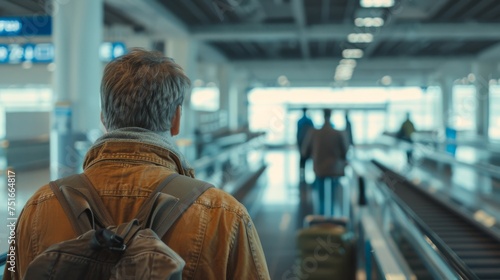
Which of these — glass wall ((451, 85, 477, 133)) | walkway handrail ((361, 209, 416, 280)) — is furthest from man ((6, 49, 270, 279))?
glass wall ((451, 85, 477, 133))

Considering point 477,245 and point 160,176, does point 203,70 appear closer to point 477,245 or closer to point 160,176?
point 477,245

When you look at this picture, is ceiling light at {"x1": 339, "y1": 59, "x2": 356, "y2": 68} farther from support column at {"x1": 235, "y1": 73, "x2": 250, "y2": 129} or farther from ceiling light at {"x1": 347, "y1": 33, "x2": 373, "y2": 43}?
→ support column at {"x1": 235, "y1": 73, "x2": 250, "y2": 129}

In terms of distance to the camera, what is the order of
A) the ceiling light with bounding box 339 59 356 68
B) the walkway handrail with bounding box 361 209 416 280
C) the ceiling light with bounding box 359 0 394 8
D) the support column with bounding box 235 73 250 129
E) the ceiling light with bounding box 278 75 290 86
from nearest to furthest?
1. the walkway handrail with bounding box 361 209 416 280
2. the ceiling light with bounding box 359 0 394 8
3. the ceiling light with bounding box 339 59 356 68
4. the support column with bounding box 235 73 250 129
5. the ceiling light with bounding box 278 75 290 86

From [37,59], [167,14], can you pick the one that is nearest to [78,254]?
[37,59]

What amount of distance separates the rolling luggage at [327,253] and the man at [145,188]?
14.6 feet

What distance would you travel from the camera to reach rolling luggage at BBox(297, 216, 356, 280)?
5.96m

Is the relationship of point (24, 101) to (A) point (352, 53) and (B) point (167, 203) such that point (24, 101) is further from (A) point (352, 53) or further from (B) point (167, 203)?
(A) point (352, 53)

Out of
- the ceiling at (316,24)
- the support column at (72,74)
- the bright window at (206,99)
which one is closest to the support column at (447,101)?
the ceiling at (316,24)

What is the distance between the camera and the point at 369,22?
56.9ft

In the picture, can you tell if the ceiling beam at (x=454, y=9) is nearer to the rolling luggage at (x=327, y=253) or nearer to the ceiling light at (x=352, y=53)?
the ceiling light at (x=352, y=53)

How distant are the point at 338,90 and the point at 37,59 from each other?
109 ft

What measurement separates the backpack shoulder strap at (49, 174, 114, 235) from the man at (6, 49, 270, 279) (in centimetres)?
3

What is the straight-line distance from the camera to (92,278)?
4.55ft

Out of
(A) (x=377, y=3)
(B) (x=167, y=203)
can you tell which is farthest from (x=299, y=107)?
(B) (x=167, y=203)
